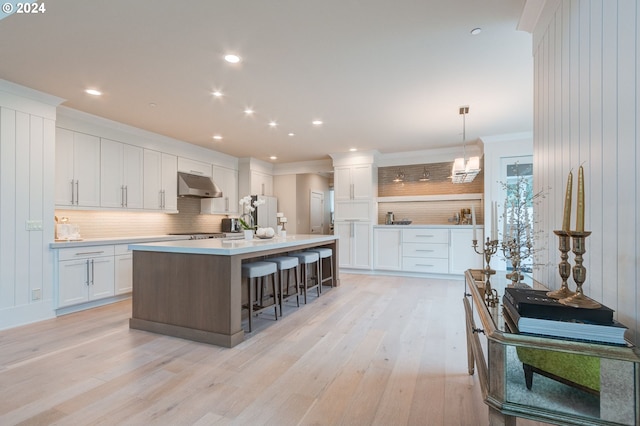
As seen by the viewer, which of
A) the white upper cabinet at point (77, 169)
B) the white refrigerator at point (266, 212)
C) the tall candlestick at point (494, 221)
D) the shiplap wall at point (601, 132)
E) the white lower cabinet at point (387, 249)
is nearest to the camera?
the shiplap wall at point (601, 132)

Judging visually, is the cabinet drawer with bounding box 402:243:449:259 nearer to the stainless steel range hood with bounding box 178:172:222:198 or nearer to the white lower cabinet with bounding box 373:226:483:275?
the white lower cabinet with bounding box 373:226:483:275

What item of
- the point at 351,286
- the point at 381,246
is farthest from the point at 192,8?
the point at 381,246

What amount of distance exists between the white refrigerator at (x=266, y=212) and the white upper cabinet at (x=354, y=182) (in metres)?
1.70

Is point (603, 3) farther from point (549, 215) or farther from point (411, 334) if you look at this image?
point (411, 334)

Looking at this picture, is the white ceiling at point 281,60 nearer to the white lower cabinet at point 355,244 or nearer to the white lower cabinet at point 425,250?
the white lower cabinet at point 425,250

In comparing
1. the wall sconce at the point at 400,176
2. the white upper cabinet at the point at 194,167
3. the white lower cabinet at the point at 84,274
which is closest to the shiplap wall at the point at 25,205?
the white lower cabinet at the point at 84,274

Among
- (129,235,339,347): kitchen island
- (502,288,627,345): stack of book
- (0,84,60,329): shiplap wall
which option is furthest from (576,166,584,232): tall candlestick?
(0,84,60,329): shiplap wall

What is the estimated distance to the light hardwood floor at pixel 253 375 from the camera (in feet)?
5.84

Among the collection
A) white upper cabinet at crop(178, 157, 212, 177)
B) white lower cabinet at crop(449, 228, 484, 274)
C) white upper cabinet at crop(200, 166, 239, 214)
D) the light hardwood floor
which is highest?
white upper cabinet at crop(178, 157, 212, 177)

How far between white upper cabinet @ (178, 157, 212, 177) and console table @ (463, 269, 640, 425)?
5.58 m

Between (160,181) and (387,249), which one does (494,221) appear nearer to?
(387,249)

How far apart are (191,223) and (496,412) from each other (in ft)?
19.7

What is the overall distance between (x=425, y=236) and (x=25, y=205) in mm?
5790

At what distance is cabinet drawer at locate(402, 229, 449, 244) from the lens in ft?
19.0
